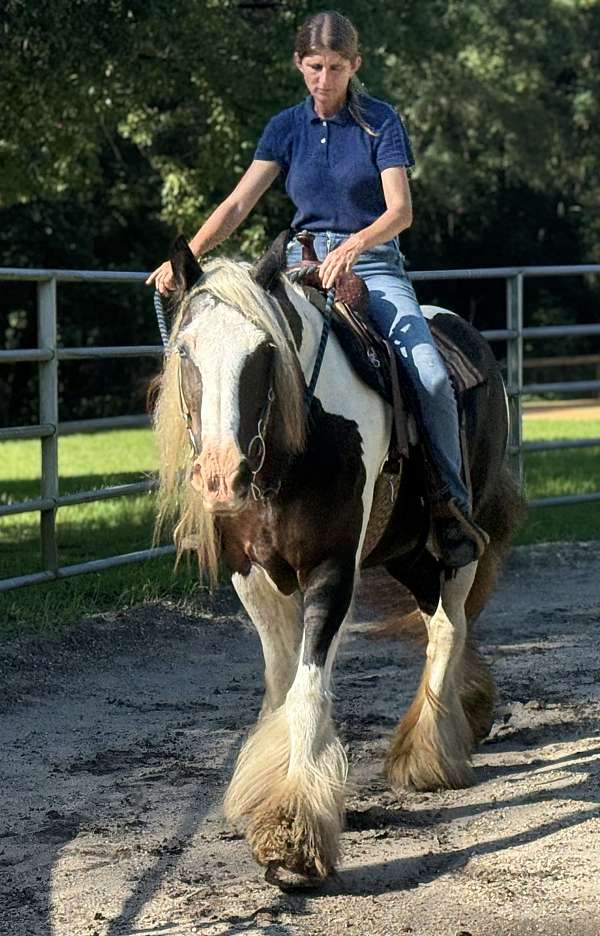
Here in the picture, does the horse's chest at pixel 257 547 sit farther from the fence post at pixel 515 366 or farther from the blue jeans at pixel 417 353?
the fence post at pixel 515 366

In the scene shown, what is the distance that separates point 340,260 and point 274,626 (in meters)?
1.11

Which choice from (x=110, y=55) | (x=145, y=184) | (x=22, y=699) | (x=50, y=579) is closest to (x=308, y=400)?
(x=22, y=699)

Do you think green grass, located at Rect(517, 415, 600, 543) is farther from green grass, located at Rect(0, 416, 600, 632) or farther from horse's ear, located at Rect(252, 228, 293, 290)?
horse's ear, located at Rect(252, 228, 293, 290)

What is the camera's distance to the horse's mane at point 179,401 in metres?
3.68

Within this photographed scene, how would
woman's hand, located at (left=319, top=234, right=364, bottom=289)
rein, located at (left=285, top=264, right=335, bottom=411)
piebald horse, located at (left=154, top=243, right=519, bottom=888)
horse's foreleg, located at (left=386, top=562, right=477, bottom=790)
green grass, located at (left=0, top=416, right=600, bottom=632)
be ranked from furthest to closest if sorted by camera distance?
1. green grass, located at (left=0, top=416, right=600, bottom=632)
2. horse's foreleg, located at (left=386, top=562, right=477, bottom=790)
3. woman's hand, located at (left=319, top=234, right=364, bottom=289)
4. rein, located at (left=285, top=264, right=335, bottom=411)
5. piebald horse, located at (left=154, top=243, right=519, bottom=888)

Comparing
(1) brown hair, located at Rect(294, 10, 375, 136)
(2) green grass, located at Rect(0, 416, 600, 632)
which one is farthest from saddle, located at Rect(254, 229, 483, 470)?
(2) green grass, located at Rect(0, 416, 600, 632)

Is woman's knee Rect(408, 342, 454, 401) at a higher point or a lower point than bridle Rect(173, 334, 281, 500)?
higher

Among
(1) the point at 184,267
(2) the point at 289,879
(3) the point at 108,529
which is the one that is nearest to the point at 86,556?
(3) the point at 108,529

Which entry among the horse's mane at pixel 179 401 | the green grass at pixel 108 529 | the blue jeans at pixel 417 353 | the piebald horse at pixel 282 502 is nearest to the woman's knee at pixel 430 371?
Result: the blue jeans at pixel 417 353

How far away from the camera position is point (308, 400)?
3.92 meters

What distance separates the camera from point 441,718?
4793 millimetres

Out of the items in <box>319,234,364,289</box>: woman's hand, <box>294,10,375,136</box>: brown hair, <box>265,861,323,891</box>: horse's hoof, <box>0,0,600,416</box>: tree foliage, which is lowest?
<box>265,861,323,891</box>: horse's hoof

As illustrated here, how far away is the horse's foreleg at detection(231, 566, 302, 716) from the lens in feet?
13.8

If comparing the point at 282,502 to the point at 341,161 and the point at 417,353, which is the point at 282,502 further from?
the point at 341,161
